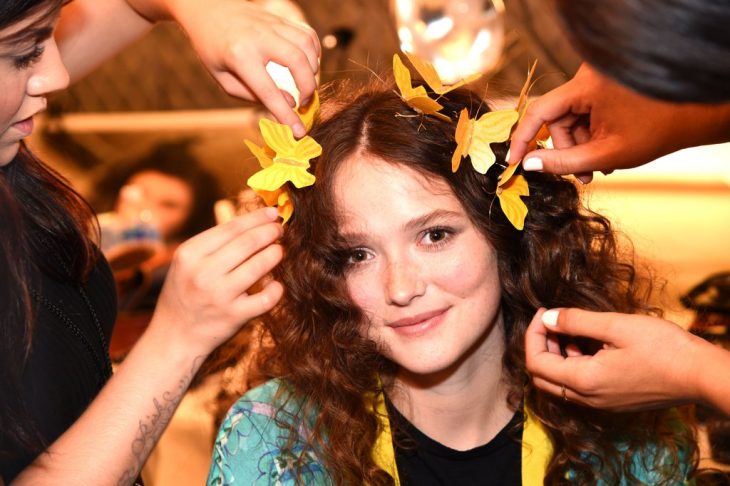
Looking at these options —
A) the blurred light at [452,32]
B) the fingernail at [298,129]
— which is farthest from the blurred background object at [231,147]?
the fingernail at [298,129]

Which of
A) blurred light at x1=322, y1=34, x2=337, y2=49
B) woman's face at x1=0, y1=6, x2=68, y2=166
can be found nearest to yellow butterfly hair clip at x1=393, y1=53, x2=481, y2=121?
woman's face at x1=0, y1=6, x2=68, y2=166

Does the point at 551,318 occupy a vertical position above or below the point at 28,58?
below

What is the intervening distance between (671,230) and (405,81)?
105 inches

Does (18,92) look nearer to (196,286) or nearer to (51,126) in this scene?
(196,286)

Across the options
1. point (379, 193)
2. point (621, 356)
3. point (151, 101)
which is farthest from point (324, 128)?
point (151, 101)

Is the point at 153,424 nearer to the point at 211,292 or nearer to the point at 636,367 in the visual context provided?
the point at 211,292

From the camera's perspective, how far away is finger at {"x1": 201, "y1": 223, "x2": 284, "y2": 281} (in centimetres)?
123

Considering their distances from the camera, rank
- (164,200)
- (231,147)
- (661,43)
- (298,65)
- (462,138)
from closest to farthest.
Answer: (661,43) < (298,65) < (462,138) < (164,200) < (231,147)

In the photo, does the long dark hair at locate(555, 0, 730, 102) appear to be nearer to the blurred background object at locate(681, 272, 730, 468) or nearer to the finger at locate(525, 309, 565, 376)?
the finger at locate(525, 309, 565, 376)

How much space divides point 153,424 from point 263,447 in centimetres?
45

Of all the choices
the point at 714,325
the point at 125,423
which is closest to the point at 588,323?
the point at 125,423

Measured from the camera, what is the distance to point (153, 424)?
1229 millimetres

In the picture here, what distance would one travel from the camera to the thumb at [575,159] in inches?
57.4

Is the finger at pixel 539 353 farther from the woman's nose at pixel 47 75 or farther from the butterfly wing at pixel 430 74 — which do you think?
the woman's nose at pixel 47 75
